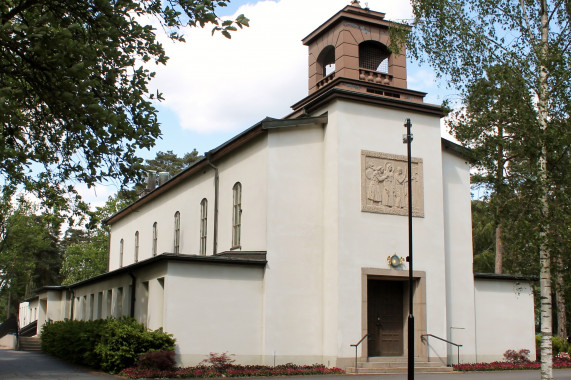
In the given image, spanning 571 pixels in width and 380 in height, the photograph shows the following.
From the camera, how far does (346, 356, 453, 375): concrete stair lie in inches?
834

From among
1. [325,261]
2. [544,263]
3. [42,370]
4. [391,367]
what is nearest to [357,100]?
[325,261]

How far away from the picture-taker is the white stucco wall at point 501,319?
25391 millimetres

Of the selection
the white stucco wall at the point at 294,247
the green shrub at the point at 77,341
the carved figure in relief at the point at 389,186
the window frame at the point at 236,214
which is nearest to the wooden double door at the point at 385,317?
the white stucco wall at the point at 294,247

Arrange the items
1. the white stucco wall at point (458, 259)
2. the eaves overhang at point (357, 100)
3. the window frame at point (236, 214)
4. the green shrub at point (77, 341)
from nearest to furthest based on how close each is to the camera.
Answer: the green shrub at point (77, 341) → the eaves overhang at point (357, 100) → the white stucco wall at point (458, 259) → the window frame at point (236, 214)

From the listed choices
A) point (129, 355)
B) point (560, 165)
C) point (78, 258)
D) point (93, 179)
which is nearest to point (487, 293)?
point (560, 165)

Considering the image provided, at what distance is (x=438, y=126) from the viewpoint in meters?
24.9

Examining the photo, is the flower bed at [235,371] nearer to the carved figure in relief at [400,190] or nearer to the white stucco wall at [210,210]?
the white stucco wall at [210,210]

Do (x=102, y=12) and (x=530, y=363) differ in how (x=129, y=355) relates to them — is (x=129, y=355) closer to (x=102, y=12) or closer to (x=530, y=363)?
(x=102, y=12)

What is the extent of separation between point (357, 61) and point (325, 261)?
7667 mm

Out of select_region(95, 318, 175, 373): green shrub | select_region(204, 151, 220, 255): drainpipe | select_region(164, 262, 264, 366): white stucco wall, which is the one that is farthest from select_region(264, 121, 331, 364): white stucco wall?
select_region(204, 151, 220, 255): drainpipe

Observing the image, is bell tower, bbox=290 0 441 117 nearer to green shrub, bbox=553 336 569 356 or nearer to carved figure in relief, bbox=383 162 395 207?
carved figure in relief, bbox=383 162 395 207

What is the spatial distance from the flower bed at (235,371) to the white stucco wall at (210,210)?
428 cm

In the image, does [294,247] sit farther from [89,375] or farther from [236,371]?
[89,375]

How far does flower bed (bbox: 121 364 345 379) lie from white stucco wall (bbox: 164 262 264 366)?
780 millimetres
